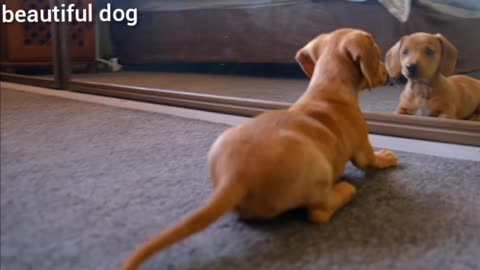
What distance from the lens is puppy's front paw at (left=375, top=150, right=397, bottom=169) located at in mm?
831

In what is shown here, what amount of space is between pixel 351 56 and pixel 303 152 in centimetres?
26

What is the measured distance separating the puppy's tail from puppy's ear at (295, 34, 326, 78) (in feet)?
1.25

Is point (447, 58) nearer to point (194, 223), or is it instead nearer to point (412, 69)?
point (412, 69)

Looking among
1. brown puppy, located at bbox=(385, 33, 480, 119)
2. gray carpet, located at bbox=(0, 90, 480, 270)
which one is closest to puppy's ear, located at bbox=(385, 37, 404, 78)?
brown puppy, located at bbox=(385, 33, 480, 119)

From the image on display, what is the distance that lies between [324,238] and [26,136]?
514 mm

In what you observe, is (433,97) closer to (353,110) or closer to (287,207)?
(353,110)

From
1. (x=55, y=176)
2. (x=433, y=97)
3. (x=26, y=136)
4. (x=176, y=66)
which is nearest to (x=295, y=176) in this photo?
(x=55, y=176)

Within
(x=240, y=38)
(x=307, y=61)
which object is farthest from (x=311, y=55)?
(x=240, y=38)

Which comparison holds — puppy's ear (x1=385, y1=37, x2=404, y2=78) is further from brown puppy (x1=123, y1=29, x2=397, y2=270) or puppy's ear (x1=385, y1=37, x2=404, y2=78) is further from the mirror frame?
Answer: brown puppy (x1=123, y1=29, x2=397, y2=270)

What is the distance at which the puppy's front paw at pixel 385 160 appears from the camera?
0.83m

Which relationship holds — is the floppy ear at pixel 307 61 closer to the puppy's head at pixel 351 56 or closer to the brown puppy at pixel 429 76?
the puppy's head at pixel 351 56

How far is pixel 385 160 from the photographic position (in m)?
0.84

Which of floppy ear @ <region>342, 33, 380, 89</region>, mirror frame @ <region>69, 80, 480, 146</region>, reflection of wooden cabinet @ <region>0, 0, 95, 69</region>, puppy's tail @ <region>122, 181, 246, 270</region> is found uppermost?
floppy ear @ <region>342, 33, 380, 89</region>

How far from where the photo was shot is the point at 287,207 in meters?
0.58
